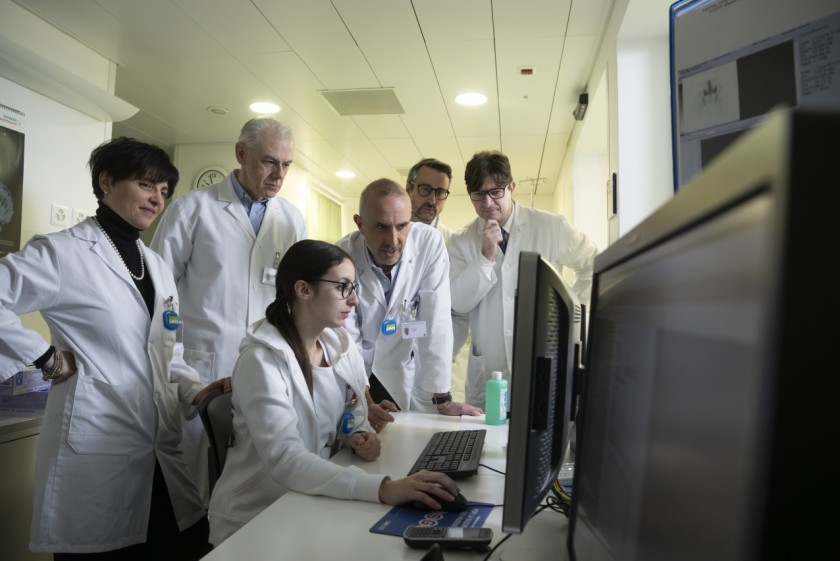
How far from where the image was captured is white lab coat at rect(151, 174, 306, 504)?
226 cm

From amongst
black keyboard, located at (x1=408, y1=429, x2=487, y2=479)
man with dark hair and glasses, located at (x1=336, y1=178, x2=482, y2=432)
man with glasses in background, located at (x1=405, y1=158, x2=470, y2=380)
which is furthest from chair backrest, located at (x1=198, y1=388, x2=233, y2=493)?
man with glasses in background, located at (x1=405, y1=158, x2=470, y2=380)

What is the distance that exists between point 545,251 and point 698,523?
2.40 metres

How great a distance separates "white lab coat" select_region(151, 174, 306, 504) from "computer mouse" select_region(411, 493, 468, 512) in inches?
56.0

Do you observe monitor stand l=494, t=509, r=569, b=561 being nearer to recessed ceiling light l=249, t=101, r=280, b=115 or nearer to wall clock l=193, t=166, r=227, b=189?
recessed ceiling light l=249, t=101, r=280, b=115

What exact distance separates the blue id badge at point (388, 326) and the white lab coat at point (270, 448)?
75cm

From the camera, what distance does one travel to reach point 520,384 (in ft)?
2.36

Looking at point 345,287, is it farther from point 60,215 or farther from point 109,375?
point 60,215

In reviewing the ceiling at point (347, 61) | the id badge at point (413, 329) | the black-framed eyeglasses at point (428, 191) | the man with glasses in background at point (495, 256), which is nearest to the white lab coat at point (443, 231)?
the black-framed eyeglasses at point (428, 191)

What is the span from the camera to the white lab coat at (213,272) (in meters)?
2.26

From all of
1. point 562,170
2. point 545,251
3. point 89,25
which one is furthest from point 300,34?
point 562,170

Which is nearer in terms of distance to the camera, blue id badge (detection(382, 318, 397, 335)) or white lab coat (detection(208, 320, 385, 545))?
white lab coat (detection(208, 320, 385, 545))

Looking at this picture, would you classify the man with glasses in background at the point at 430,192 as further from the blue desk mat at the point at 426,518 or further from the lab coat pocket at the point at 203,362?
the blue desk mat at the point at 426,518

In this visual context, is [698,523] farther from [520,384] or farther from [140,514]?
[140,514]

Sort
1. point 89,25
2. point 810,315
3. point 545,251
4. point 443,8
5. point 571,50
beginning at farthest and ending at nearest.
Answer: point 571,50 < point 89,25 < point 443,8 < point 545,251 < point 810,315
